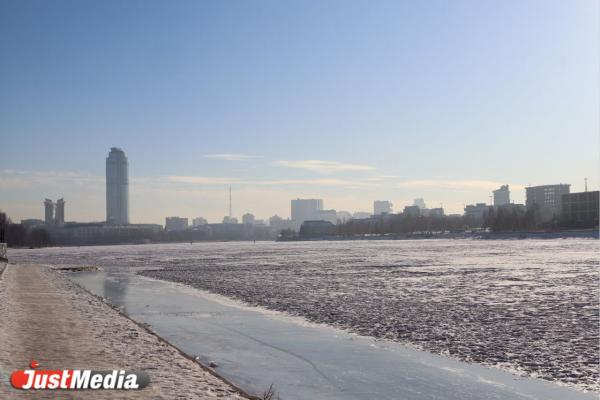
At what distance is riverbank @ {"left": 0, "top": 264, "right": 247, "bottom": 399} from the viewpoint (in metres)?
11.6

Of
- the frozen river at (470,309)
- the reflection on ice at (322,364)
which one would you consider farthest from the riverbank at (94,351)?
the frozen river at (470,309)

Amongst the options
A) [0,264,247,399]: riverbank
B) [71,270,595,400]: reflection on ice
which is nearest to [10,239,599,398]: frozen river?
[71,270,595,400]: reflection on ice

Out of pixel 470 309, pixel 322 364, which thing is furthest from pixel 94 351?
pixel 470 309

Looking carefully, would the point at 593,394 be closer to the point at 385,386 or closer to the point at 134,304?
the point at 385,386

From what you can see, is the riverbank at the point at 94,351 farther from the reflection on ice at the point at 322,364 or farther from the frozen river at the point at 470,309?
the frozen river at the point at 470,309

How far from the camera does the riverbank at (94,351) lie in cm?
1157

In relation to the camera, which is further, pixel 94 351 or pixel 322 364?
pixel 322 364

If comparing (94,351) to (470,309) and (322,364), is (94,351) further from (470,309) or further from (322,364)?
(470,309)

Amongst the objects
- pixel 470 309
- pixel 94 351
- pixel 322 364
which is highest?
pixel 94 351

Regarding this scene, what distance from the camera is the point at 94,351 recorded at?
1500 cm

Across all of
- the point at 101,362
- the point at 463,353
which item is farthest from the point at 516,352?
the point at 101,362

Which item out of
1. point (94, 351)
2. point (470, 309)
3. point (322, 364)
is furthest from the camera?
point (470, 309)

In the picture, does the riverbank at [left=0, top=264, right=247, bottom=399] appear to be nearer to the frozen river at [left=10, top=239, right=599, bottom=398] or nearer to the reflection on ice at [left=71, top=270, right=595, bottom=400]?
the reflection on ice at [left=71, top=270, right=595, bottom=400]

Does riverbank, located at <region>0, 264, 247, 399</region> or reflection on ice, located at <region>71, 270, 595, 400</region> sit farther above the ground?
riverbank, located at <region>0, 264, 247, 399</region>
